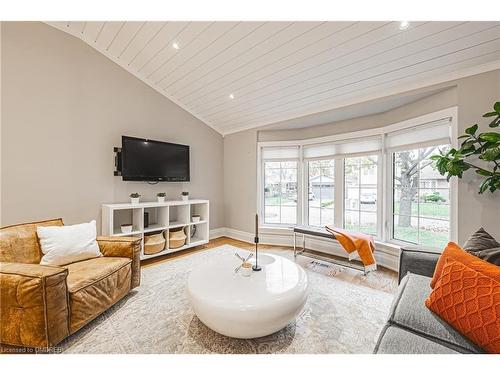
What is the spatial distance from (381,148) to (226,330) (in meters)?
3.02

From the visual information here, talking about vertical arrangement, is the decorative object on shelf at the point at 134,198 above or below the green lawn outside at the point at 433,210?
above

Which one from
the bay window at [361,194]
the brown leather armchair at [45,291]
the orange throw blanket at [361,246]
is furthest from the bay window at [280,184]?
the brown leather armchair at [45,291]

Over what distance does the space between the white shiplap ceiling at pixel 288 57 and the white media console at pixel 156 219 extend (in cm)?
190

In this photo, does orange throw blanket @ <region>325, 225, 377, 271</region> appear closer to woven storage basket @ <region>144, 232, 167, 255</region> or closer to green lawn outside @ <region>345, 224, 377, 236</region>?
green lawn outside @ <region>345, 224, 377, 236</region>

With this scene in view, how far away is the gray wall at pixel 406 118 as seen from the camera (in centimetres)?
198

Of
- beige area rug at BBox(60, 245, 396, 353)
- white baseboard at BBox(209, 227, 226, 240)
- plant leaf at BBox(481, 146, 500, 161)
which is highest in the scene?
plant leaf at BBox(481, 146, 500, 161)

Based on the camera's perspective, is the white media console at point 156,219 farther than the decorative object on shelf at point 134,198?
No

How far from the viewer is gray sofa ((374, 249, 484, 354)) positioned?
920 millimetres

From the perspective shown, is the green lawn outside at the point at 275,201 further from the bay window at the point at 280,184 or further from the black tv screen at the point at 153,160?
the black tv screen at the point at 153,160

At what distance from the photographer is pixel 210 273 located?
1.74 m

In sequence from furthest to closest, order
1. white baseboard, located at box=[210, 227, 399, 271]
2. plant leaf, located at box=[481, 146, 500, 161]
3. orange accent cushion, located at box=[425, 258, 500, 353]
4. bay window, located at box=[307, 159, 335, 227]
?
bay window, located at box=[307, 159, 335, 227] → white baseboard, located at box=[210, 227, 399, 271] → plant leaf, located at box=[481, 146, 500, 161] → orange accent cushion, located at box=[425, 258, 500, 353]

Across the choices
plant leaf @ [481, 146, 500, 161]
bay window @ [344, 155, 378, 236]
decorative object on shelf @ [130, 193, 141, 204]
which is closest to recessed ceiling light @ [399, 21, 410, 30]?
plant leaf @ [481, 146, 500, 161]

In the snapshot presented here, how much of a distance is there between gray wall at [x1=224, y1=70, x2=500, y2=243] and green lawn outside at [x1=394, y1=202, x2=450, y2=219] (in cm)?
36
